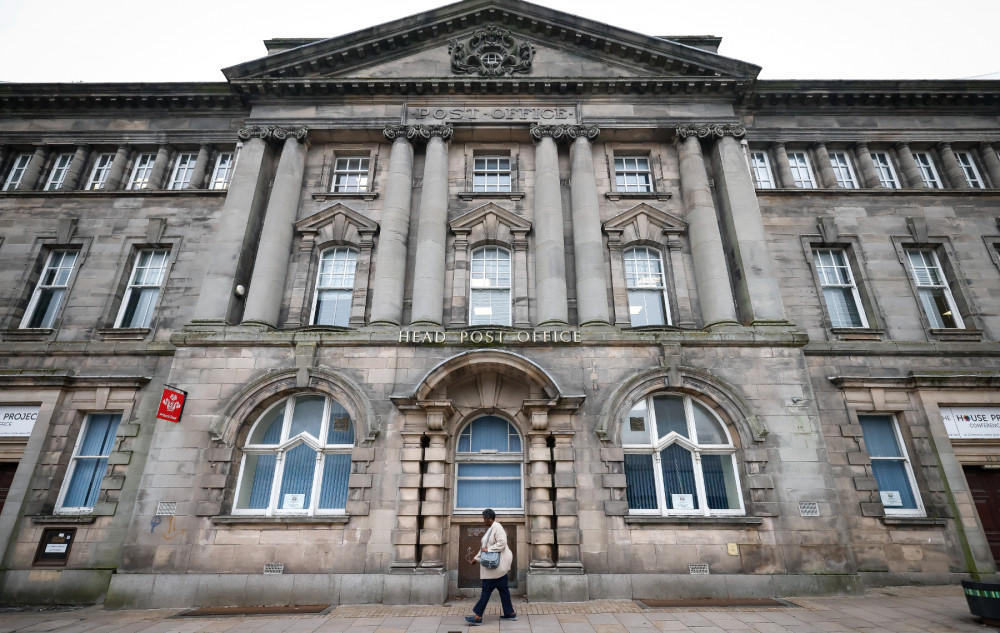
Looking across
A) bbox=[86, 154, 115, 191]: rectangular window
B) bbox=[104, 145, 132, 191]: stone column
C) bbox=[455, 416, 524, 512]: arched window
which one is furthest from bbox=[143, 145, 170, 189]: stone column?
bbox=[455, 416, 524, 512]: arched window

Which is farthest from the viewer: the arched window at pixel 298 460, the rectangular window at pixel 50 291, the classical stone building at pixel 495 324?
the rectangular window at pixel 50 291

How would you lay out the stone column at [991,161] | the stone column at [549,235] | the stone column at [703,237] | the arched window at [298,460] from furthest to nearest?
the stone column at [991,161], the stone column at [703,237], the stone column at [549,235], the arched window at [298,460]

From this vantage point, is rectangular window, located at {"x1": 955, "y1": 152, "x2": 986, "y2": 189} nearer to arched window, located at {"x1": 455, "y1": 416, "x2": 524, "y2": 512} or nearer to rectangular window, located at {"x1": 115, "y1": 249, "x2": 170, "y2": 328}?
arched window, located at {"x1": 455, "y1": 416, "x2": 524, "y2": 512}

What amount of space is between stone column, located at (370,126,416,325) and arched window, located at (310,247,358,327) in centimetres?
98

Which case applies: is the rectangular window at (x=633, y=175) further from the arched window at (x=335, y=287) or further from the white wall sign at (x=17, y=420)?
the white wall sign at (x=17, y=420)

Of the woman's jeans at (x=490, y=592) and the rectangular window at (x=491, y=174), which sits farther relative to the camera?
the rectangular window at (x=491, y=174)

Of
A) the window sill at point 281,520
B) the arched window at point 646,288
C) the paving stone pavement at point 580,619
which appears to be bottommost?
the paving stone pavement at point 580,619

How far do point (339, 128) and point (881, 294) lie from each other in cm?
1837

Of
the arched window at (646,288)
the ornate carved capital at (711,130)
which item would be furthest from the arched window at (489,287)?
the ornate carved capital at (711,130)

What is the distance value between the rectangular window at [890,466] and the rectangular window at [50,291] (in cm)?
2477

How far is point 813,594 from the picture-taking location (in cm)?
1105

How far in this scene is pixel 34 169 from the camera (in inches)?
679

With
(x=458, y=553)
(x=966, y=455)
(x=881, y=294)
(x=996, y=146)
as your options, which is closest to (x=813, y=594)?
(x=966, y=455)

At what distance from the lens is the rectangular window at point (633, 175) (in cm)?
1655
